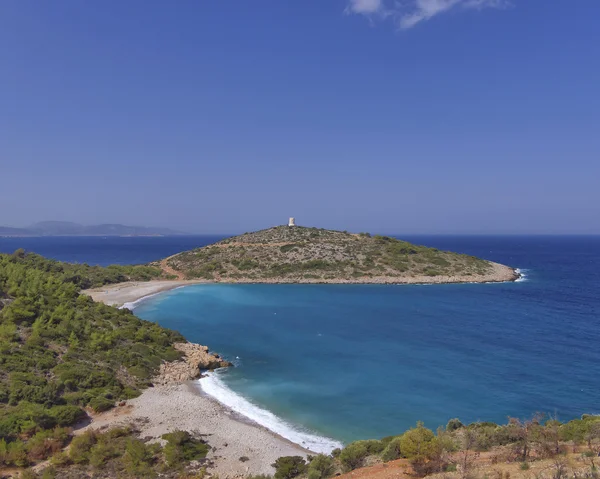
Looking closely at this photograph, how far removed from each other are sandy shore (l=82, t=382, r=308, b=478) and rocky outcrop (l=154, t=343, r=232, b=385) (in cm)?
170

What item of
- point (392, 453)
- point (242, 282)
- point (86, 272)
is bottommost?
point (242, 282)

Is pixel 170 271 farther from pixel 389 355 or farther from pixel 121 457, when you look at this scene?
pixel 121 457

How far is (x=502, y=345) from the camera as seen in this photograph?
108 feet

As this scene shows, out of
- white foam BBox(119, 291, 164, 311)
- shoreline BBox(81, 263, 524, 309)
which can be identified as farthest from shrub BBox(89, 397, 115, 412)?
shoreline BBox(81, 263, 524, 309)

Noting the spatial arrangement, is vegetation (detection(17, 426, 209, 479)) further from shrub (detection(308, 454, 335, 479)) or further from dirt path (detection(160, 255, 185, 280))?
dirt path (detection(160, 255, 185, 280))

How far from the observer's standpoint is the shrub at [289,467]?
47.2ft

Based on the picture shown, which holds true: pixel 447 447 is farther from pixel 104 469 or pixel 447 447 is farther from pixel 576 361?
pixel 576 361

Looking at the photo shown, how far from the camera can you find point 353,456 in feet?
47.1

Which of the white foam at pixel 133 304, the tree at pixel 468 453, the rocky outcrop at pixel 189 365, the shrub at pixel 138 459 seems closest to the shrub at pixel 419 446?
the tree at pixel 468 453

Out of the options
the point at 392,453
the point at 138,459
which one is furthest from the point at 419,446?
the point at 138,459

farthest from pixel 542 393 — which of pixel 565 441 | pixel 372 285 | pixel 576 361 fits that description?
pixel 372 285

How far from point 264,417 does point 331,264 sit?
56888 millimetres

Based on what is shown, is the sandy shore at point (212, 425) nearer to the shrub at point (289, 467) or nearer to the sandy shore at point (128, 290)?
the shrub at point (289, 467)

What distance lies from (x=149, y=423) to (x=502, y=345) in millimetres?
28481
